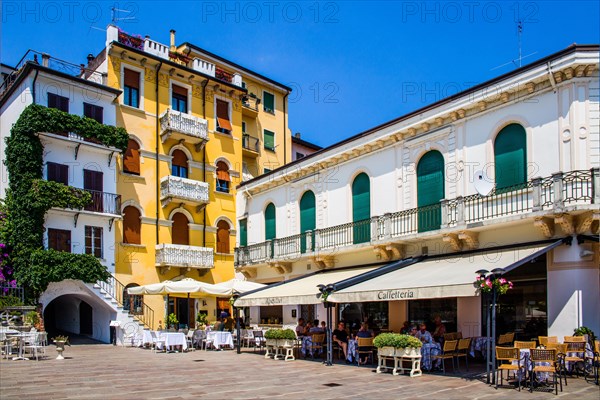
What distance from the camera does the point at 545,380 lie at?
1243 cm

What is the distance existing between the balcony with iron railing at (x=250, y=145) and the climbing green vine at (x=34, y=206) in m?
11.6

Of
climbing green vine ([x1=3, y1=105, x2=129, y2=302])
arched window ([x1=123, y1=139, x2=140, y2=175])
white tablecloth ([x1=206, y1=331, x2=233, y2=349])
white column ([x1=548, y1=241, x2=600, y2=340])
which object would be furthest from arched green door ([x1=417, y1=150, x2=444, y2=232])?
arched window ([x1=123, y1=139, x2=140, y2=175])

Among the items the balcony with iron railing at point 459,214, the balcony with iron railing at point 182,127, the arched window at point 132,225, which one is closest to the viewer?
the balcony with iron railing at point 459,214

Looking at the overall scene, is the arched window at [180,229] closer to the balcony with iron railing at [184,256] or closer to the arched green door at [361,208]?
the balcony with iron railing at [184,256]

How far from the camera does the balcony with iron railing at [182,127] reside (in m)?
28.8

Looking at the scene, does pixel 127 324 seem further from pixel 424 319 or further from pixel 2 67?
pixel 2 67

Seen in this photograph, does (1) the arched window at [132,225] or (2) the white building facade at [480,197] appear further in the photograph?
(1) the arched window at [132,225]

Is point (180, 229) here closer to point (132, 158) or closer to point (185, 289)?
point (132, 158)

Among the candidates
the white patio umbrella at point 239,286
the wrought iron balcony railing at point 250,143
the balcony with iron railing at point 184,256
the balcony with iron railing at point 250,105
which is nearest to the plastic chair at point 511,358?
the white patio umbrella at point 239,286

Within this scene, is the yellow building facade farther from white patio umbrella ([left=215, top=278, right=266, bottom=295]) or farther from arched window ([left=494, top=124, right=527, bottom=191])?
arched window ([left=494, top=124, right=527, bottom=191])

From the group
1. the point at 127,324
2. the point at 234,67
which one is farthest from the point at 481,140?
the point at 234,67

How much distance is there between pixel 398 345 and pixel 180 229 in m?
17.6

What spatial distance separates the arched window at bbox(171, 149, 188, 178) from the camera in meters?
29.9

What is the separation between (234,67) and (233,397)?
88.5ft
